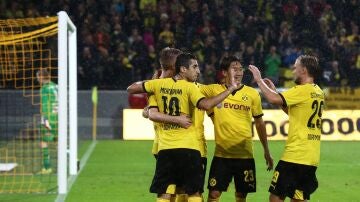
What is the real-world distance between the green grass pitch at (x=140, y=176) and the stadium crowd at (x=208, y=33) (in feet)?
14.5

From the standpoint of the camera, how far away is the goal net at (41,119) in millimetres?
12281

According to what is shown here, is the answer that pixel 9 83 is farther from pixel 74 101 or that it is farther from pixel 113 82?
pixel 74 101

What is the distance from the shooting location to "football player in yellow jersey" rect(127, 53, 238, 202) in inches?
335

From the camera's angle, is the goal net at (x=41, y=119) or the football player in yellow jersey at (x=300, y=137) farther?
the goal net at (x=41, y=119)

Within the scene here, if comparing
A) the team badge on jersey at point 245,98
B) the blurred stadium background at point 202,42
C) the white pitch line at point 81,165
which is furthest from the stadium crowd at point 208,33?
the team badge on jersey at point 245,98

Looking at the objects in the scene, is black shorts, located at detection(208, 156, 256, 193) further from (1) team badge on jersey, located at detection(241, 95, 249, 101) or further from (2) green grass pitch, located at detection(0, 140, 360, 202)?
(2) green grass pitch, located at detection(0, 140, 360, 202)

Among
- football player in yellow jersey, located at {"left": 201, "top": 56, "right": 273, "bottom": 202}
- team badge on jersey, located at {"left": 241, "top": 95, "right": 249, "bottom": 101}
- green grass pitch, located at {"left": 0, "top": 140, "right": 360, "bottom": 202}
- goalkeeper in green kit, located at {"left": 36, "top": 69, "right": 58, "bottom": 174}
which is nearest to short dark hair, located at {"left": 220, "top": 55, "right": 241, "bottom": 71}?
football player in yellow jersey, located at {"left": 201, "top": 56, "right": 273, "bottom": 202}

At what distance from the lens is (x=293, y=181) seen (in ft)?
28.5

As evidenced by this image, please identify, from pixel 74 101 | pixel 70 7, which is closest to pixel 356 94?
pixel 70 7

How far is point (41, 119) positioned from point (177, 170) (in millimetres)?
7763

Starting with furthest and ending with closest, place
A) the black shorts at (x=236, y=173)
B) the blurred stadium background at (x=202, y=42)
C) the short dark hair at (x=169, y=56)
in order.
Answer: the blurred stadium background at (x=202, y=42) → the black shorts at (x=236, y=173) → the short dark hair at (x=169, y=56)

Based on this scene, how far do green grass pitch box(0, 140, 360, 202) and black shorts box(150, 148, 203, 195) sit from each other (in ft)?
10.4

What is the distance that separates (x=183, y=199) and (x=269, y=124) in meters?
13.8

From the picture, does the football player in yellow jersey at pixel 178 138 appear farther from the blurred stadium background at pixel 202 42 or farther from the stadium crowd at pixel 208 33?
the stadium crowd at pixel 208 33
